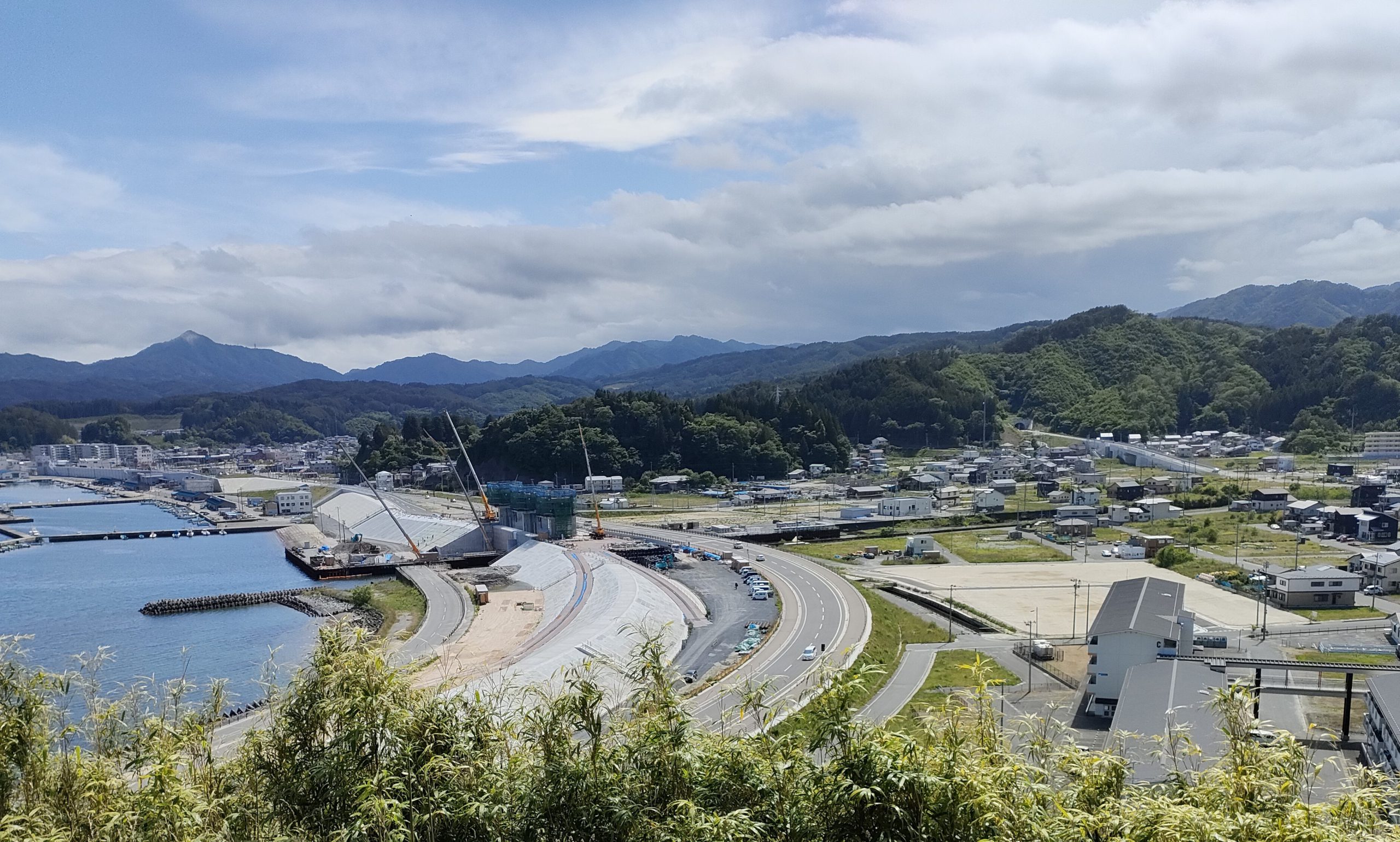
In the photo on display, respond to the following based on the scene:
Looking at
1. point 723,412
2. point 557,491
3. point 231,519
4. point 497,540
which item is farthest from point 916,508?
point 231,519

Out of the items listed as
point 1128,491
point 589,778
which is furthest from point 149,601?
point 1128,491

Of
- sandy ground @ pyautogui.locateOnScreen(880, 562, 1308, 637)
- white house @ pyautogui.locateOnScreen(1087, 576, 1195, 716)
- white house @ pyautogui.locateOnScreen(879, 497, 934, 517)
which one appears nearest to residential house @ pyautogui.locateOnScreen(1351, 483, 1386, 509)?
sandy ground @ pyautogui.locateOnScreen(880, 562, 1308, 637)

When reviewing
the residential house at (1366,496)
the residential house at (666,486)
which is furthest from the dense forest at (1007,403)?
the residential house at (1366,496)

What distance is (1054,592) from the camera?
26.7 m

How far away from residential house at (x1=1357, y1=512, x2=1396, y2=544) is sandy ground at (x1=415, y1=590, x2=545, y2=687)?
30869 mm

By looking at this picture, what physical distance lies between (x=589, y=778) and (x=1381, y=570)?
29.6 meters

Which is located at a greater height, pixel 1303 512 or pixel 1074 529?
pixel 1303 512

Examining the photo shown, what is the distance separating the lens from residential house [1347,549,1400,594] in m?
26.0

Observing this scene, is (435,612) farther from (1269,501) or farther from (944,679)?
(1269,501)

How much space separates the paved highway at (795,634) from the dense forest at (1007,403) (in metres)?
31.4

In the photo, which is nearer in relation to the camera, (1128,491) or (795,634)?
(795,634)

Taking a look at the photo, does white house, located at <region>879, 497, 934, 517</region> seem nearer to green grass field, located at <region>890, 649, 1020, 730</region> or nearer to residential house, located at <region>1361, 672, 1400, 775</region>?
green grass field, located at <region>890, 649, 1020, 730</region>

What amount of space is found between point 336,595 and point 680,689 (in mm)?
18602

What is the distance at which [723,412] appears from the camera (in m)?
68.2
